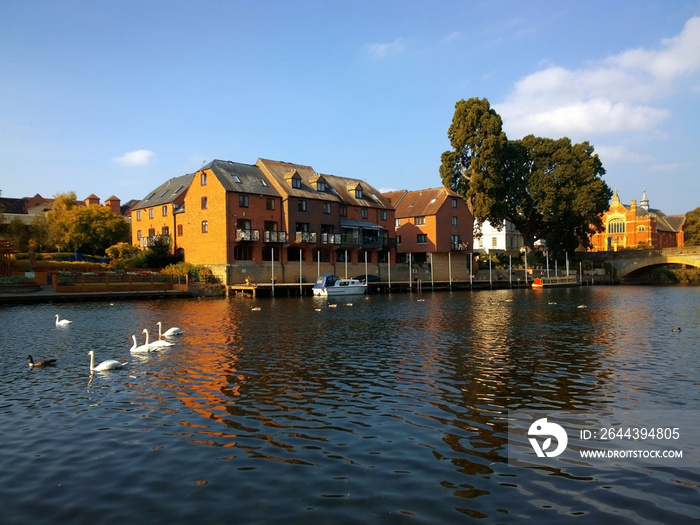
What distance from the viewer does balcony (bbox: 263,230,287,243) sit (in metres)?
63.8

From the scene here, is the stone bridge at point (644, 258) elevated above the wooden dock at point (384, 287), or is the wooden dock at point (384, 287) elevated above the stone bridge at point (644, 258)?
the stone bridge at point (644, 258)

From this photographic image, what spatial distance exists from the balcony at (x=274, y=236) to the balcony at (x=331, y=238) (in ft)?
18.4

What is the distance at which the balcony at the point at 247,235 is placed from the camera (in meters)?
61.4

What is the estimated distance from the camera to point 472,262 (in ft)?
290

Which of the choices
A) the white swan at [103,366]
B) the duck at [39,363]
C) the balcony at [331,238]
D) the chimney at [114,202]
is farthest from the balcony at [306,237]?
the chimney at [114,202]

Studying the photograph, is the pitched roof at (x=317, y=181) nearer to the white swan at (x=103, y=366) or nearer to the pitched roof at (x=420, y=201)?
the pitched roof at (x=420, y=201)

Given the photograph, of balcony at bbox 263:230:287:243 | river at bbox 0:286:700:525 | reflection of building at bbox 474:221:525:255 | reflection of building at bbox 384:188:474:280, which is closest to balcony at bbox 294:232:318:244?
balcony at bbox 263:230:287:243

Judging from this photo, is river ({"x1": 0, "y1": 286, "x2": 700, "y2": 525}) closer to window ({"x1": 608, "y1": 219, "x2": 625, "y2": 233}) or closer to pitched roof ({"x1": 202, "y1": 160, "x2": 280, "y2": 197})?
pitched roof ({"x1": 202, "y1": 160, "x2": 280, "y2": 197})

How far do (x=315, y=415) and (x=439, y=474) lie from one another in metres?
4.33

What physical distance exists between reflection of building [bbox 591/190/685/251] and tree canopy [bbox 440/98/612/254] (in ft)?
150

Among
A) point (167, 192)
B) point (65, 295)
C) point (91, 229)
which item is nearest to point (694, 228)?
point (167, 192)

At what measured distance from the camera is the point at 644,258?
315 ft

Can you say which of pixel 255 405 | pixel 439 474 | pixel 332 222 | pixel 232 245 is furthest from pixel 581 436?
pixel 332 222

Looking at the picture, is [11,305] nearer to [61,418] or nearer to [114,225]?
[114,225]
